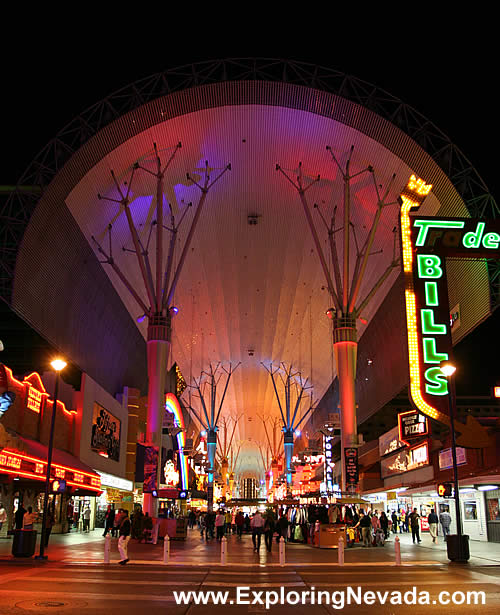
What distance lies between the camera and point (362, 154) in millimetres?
35906

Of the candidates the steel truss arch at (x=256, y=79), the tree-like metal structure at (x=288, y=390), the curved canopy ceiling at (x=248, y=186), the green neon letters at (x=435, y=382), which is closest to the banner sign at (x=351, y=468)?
the curved canopy ceiling at (x=248, y=186)

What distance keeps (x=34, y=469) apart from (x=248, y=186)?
959 inches

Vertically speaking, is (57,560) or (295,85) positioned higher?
(295,85)

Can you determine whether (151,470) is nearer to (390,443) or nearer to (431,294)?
(390,443)

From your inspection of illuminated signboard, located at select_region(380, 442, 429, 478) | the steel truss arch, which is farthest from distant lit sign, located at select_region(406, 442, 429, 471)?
the steel truss arch

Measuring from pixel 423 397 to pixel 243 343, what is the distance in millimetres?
51530

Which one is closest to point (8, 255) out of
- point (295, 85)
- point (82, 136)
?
point (82, 136)

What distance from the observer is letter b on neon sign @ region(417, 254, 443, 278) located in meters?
23.2

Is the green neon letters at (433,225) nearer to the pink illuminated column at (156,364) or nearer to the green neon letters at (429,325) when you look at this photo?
the green neon letters at (429,325)

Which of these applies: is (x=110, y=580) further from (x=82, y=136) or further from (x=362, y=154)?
(x=362, y=154)

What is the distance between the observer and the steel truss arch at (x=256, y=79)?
3064cm

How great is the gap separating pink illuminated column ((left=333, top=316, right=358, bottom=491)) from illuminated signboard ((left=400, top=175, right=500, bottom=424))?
49.1 ft

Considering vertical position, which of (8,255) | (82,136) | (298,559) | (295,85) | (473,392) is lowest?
(298,559)

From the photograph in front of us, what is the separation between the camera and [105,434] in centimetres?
4069
